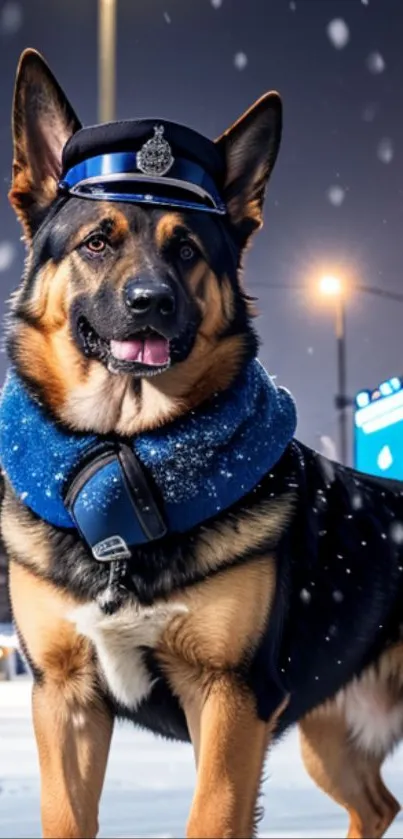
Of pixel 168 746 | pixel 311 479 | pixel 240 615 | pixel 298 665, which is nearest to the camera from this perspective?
pixel 240 615

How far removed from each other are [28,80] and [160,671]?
1623 mm

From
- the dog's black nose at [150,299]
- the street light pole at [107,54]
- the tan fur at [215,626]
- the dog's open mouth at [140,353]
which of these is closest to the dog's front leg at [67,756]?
the tan fur at [215,626]

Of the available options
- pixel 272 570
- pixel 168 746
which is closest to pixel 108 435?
pixel 272 570

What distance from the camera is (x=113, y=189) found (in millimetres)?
3494

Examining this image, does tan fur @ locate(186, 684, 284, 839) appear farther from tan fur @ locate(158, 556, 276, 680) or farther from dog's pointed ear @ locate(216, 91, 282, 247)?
dog's pointed ear @ locate(216, 91, 282, 247)

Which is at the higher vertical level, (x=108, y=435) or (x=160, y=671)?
(x=108, y=435)

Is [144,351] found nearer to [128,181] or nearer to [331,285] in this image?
[128,181]

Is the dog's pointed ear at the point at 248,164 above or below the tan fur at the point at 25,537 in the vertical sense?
above

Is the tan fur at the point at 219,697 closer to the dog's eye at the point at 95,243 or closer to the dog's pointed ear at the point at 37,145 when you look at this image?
the dog's eye at the point at 95,243

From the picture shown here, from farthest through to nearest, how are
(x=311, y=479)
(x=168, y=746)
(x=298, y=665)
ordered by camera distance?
(x=168, y=746) → (x=311, y=479) → (x=298, y=665)

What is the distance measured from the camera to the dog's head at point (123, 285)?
3396mm

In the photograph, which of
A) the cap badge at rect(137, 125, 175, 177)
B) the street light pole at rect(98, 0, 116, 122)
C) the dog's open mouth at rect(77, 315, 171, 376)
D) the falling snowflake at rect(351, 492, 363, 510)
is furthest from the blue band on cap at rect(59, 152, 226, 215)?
the street light pole at rect(98, 0, 116, 122)

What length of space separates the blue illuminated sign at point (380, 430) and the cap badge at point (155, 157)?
4.81m

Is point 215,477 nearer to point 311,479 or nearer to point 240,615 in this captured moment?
point 240,615
